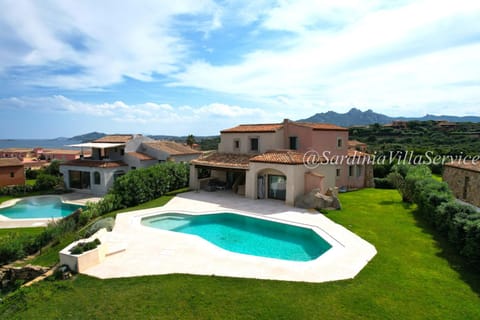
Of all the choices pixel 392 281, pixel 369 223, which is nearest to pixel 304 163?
pixel 369 223

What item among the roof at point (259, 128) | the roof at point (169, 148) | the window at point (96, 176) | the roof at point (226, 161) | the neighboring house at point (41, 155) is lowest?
the window at point (96, 176)

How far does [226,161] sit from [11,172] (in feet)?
98.5

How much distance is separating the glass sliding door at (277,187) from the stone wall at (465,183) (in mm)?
15605

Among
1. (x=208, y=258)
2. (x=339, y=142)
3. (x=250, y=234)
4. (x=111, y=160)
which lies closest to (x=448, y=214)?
(x=250, y=234)

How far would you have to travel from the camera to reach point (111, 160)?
34562mm

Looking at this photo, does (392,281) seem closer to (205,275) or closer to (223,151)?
(205,275)

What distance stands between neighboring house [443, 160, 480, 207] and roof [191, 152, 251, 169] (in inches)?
747

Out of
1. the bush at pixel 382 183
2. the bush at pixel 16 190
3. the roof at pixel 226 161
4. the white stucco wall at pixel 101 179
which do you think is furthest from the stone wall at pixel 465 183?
the bush at pixel 16 190

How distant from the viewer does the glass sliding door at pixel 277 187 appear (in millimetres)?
24031

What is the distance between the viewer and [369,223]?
1753 centimetres

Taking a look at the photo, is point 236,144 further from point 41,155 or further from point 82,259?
point 41,155

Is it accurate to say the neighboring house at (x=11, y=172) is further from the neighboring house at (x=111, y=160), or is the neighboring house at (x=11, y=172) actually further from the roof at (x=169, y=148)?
the roof at (x=169, y=148)

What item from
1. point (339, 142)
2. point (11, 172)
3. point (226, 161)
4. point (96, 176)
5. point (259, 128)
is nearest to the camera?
point (226, 161)

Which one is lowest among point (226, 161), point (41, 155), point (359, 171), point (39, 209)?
point (39, 209)
